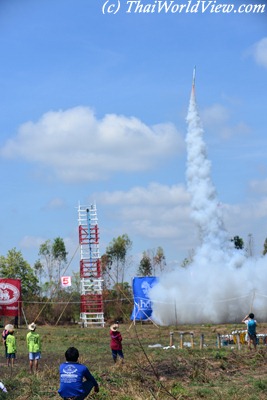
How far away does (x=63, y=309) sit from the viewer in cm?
5641

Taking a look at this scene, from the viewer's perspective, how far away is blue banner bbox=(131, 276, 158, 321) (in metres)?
53.6

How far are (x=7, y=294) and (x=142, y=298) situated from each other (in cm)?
1018

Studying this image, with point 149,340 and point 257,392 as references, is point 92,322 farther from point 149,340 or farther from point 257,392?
point 257,392

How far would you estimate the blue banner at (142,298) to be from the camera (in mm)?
53644

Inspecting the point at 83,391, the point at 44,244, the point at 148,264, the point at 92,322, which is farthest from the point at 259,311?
the point at 83,391

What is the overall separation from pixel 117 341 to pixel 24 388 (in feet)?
21.7

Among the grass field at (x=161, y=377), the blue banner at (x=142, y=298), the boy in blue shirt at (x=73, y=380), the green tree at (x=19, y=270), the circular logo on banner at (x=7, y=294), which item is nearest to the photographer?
the boy in blue shirt at (x=73, y=380)

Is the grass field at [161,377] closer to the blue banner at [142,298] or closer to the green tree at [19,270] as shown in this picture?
the blue banner at [142,298]

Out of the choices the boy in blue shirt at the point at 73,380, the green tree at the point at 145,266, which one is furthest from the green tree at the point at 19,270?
the boy in blue shirt at the point at 73,380

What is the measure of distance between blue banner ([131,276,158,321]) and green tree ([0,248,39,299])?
17339 mm

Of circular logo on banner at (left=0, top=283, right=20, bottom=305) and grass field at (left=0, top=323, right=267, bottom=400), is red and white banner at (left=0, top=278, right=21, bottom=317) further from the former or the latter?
grass field at (left=0, top=323, right=267, bottom=400)

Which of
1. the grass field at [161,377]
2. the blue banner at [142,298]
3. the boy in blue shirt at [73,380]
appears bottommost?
the grass field at [161,377]

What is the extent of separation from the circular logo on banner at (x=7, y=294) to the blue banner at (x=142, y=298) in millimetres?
8874

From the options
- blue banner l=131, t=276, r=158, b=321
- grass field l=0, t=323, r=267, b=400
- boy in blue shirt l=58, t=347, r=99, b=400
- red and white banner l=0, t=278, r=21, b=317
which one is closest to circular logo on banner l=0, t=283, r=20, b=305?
red and white banner l=0, t=278, r=21, b=317
